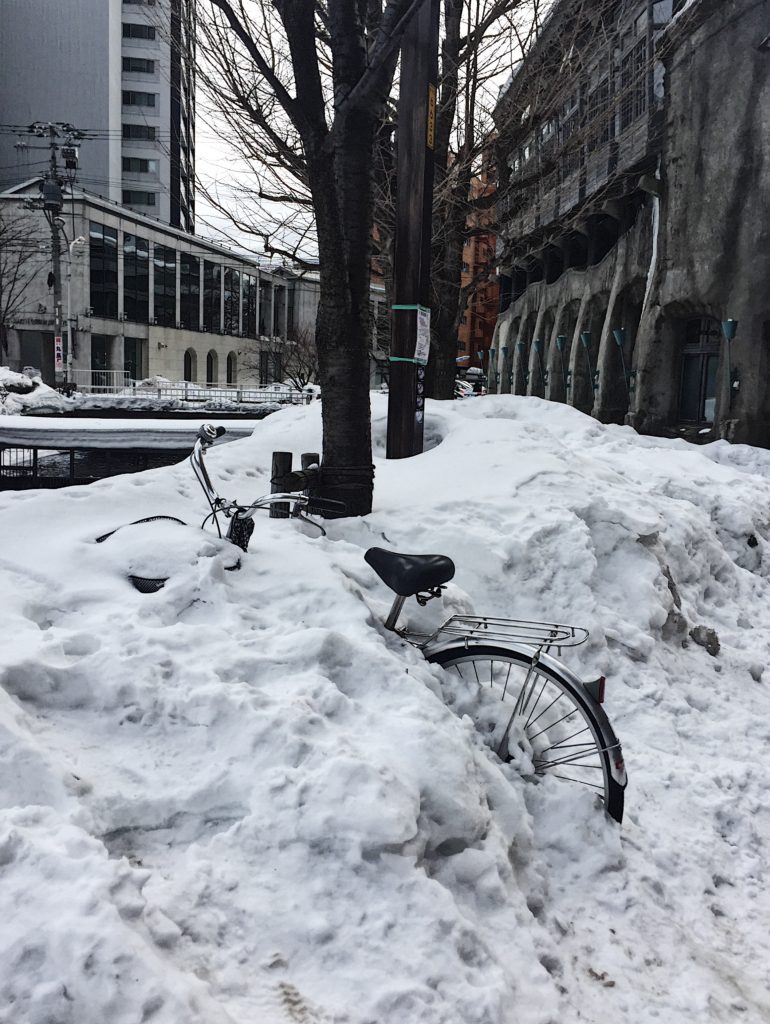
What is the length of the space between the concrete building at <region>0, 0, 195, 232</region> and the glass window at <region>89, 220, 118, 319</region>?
523cm

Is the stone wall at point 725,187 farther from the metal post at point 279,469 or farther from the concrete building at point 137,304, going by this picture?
the concrete building at point 137,304

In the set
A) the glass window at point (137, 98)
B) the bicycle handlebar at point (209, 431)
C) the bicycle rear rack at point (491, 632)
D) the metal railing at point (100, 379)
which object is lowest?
the bicycle rear rack at point (491, 632)

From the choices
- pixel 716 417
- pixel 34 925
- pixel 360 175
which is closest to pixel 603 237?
pixel 716 417

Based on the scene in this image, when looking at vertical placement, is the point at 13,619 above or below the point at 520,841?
above

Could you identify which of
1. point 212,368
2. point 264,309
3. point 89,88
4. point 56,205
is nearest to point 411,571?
point 56,205

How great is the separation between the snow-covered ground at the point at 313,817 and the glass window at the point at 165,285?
196 ft

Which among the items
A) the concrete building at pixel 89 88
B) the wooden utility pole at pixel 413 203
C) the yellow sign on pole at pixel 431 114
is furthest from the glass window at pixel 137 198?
the yellow sign on pole at pixel 431 114

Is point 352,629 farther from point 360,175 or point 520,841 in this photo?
point 360,175

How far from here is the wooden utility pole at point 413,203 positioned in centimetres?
772

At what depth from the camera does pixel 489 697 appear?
372 cm

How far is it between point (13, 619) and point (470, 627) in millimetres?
1955

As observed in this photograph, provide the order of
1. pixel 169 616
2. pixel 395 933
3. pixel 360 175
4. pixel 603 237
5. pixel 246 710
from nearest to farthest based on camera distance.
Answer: pixel 395 933 → pixel 246 710 → pixel 169 616 → pixel 360 175 → pixel 603 237

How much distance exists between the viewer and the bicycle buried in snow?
354 centimetres

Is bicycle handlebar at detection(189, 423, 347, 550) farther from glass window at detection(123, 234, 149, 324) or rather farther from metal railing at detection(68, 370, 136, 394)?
glass window at detection(123, 234, 149, 324)
